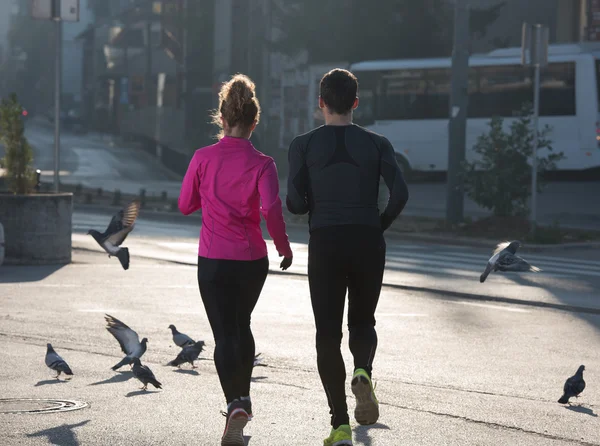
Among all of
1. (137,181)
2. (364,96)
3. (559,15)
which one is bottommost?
(137,181)

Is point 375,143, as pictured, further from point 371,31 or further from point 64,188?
point 371,31

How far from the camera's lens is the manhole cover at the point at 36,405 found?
654 centimetres

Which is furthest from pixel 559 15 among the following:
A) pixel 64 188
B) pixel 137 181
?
pixel 64 188

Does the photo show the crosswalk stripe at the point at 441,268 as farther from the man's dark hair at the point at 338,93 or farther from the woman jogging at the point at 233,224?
the man's dark hair at the point at 338,93

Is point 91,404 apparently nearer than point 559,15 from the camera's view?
Yes

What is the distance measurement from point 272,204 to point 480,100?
2829 centimetres

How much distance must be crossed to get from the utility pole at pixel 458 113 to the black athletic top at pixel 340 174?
1616 centimetres

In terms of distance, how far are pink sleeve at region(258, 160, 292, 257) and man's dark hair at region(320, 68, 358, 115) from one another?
41 centimetres

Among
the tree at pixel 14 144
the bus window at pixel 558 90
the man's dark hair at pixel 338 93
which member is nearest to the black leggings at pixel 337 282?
the man's dark hair at pixel 338 93

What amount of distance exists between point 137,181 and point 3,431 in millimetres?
35153

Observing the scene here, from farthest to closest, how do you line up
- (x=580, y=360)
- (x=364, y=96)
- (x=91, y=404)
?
1. (x=364, y=96)
2. (x=580, y=360)
3. (x=91, y=404)

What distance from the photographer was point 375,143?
221 inches

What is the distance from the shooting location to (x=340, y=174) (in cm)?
556

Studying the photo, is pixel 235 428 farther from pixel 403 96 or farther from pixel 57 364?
pixel 403 96
